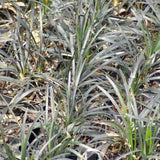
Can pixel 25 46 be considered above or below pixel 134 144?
above

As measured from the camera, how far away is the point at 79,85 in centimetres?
275

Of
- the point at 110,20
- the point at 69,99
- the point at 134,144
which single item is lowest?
the point at 134,144

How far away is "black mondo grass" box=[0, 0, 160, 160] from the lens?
2.36m

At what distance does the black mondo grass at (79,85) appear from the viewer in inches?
92.8

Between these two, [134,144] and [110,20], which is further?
[110,20]

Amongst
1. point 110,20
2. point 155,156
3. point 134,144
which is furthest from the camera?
point 110,20

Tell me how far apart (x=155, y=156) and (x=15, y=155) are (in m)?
0.85

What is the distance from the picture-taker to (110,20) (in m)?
3.39

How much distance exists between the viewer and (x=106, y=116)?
2662 mm

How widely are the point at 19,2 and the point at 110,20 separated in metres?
0.92

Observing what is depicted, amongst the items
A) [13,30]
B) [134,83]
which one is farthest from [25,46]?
[134,83]

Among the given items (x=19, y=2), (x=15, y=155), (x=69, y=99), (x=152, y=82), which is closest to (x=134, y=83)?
(x=152, y=82)

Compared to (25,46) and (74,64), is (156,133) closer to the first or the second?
(74,64)

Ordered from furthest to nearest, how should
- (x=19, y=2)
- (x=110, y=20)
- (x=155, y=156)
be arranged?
(x=19, y=2) → (x=110, y=20) → (x=155, y=156)
